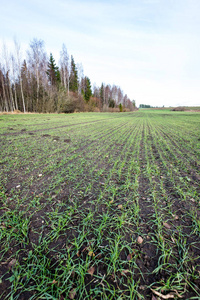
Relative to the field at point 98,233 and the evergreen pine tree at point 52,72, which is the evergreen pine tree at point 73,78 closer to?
the evergreen pine tree at point 52,72

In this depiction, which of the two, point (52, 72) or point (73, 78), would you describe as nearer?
point (52, 72)

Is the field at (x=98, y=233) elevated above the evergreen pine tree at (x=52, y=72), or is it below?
below

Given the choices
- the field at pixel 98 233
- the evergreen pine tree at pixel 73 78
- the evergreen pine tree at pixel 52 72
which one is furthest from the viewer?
the evergreen pine tree at pixel 73 78

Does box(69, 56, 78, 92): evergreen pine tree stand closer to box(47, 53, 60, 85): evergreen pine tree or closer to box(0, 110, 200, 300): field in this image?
box(47, 53, 60, 85): evergreen pine tree

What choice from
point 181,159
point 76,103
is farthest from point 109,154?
point 76,103

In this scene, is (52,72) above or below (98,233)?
above

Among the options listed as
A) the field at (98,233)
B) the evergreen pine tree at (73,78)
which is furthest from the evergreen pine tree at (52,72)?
the field at (98,233)

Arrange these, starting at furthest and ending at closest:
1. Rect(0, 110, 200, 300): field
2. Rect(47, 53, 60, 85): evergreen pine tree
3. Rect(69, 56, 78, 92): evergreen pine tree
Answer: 1. Rect(69, 56, 78, 92): evergreen pine tree
2. Rect(47, 53, 60, 85): evergreen pine tree
3. Rect(0, 110, 200, 300): field

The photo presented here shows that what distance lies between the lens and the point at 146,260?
5.01ft

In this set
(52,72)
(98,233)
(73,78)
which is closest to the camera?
(98,233)

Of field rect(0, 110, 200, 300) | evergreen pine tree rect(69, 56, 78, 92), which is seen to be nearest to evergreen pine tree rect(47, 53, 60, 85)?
evergreen pine tree rect(69, 56, 78, 92)

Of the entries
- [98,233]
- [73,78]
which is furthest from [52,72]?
[98,233]

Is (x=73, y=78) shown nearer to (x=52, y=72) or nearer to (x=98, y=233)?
(x=52, y=72)

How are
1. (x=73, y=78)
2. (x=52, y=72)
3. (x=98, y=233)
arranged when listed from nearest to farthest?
(x=98, y=233)
(x=52, y=72)
(x=73, y=78)
